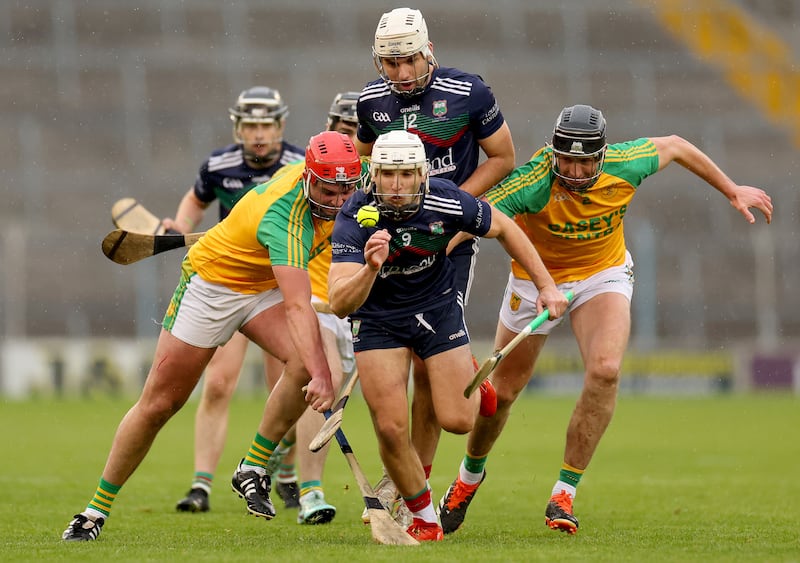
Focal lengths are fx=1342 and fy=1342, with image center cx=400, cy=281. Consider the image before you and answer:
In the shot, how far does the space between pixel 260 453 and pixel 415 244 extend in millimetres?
1441

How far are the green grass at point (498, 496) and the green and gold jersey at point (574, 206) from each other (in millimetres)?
1456

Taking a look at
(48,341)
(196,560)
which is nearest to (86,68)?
(48,341)

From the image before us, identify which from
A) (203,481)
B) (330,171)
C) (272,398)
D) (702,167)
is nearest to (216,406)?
(203,481)

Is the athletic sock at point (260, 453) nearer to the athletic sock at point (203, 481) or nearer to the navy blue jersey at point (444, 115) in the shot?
the athletic sock at point (203, 481)

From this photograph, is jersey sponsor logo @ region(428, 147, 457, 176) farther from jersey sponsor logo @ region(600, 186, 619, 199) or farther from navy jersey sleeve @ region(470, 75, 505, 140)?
jersey sponsor logo @ region(600, 186, 619, 199)

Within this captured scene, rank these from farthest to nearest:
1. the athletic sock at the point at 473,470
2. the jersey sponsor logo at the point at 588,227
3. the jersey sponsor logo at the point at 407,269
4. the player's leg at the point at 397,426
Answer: the athletic sock at the point at 473,470 < the jersey sponsor logo at the point at 588,227 < the jersey sponsor logo at the point at 407,269 < the player's leg at the point at 397,426

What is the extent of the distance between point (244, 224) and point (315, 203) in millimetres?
422

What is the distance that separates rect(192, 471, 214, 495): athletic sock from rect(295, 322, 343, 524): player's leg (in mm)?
669

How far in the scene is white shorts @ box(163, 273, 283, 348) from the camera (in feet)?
22.2

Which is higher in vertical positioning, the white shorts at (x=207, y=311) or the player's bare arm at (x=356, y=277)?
the player's bare arm at (x=356, y=277)

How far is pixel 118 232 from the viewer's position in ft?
25.7

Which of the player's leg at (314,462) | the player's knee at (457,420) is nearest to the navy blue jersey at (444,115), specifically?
the player's knee at (457,420)

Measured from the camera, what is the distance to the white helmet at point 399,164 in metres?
6.02

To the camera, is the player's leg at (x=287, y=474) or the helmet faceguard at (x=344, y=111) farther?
the player's leg at (x=287, y=474)
